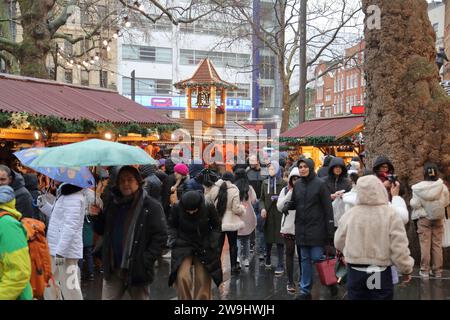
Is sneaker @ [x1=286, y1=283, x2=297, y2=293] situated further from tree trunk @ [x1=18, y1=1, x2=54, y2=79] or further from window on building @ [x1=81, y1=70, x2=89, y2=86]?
window on building @ [x1=81, y1=70, x2=89, y2=86]

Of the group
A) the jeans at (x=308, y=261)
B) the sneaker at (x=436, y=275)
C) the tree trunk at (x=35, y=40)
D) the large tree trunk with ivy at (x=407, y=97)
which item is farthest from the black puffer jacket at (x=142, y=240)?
the tree trunk at (x=35, y=40)

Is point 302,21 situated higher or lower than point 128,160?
higher

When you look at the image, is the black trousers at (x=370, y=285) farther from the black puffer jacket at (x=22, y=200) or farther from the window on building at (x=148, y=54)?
the window on building at (x=148, y=54)

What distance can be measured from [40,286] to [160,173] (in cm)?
559

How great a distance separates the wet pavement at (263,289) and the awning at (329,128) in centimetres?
839

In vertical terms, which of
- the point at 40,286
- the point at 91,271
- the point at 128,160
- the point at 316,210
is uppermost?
the point at 128,160

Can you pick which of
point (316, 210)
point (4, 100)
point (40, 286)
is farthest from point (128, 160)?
point (4, 100)

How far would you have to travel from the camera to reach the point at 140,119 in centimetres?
1409

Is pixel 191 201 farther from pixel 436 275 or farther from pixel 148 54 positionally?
pixel 148 54

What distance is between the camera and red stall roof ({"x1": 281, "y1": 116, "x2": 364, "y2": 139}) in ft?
53.2

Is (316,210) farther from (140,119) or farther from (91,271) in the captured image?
(140,119)

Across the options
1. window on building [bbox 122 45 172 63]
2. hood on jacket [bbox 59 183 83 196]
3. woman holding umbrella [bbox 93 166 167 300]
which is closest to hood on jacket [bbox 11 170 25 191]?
hood on jacket [bbox 59 183 83 196]

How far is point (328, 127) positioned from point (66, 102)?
30.1ft

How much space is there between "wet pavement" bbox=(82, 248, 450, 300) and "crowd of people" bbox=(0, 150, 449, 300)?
0.21 meters
